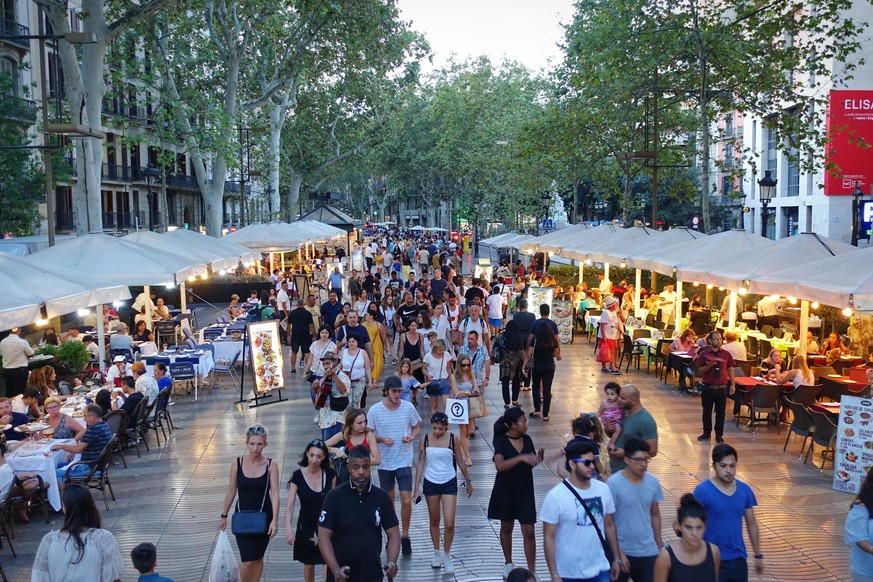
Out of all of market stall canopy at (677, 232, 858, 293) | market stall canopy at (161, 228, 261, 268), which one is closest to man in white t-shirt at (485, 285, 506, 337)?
market stall canopy at (677, 232, 858, 293)

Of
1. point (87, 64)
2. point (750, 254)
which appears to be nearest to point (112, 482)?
point (750, 254)

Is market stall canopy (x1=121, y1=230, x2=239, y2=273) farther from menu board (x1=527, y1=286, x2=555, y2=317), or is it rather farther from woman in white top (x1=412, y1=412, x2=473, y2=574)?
woman in white top (x1=412, y1=412, x2=473, y2=574)

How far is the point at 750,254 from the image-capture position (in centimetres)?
1530

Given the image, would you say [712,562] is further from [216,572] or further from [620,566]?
[216,572]

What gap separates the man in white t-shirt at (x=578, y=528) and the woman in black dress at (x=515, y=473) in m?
1.18

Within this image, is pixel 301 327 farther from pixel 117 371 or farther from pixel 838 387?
pixel 838 387

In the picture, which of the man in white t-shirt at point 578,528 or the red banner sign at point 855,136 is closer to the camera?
the man in white t-shirt at point 578,528

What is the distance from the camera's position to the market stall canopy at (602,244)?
22.3 meters

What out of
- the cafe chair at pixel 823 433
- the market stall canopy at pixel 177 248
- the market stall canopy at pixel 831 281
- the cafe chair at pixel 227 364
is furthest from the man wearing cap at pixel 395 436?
the market stall canopy at pixel 177 248

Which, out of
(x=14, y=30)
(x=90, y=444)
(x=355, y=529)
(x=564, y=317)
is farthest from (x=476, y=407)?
(x=14, y=30)

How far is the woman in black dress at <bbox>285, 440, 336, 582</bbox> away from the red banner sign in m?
37.3

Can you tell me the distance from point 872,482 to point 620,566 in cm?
172

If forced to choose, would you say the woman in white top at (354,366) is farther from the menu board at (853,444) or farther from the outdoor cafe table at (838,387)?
the outdoor cafe table at (838,387)

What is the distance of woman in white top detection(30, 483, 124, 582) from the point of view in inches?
218
